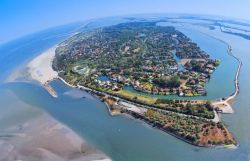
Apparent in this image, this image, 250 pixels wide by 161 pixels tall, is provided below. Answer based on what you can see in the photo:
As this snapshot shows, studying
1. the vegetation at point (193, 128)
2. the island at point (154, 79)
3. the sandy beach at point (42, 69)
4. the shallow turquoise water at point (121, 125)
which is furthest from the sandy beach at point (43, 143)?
the sandy beach at point (42, 69)

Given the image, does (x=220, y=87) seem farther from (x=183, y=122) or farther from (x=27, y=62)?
(x=27, y=62)

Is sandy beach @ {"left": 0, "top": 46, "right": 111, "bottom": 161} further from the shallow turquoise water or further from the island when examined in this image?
the island

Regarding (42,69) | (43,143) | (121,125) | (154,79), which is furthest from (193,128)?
(42,69)

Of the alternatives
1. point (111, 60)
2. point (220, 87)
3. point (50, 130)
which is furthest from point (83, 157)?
point (111, 60)

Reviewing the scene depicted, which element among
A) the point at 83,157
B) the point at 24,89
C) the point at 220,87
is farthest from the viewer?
the point at 24,89

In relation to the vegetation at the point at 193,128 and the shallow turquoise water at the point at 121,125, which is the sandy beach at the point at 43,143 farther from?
the vegetation at the point at 193,128

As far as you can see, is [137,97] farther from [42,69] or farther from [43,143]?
[42,69]

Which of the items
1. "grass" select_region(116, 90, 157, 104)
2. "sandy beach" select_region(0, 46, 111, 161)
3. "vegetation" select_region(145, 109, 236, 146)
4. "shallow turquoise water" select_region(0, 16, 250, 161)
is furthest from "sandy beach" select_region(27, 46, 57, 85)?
"vegetation" select_region(145, 109, 236, 146)
